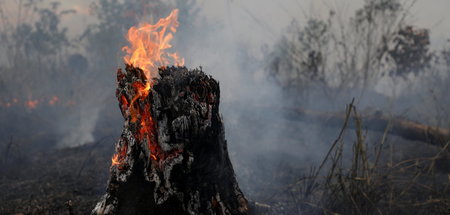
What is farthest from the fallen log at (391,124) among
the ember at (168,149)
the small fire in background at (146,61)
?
the small fire in background at (146,61)

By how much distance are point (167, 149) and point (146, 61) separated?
2.76ft

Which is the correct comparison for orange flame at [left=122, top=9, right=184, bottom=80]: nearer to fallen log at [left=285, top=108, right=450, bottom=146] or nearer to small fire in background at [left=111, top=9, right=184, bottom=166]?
small fire in background at [left=111, top=9, right=184, bottom=166]

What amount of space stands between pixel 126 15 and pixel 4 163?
1187 cm

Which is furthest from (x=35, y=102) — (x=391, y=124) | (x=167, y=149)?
(x=167, y=149)

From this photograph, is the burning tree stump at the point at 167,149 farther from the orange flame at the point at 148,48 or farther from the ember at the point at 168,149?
the orange flame at the point at 148,48

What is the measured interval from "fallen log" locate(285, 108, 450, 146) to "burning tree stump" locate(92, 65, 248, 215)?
3379mm

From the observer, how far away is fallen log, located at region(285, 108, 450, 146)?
5840 millimetres

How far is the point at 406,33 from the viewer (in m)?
8.83

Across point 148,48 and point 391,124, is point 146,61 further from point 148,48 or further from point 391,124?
point 391,124

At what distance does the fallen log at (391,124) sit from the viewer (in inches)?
230

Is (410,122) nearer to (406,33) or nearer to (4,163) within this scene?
(406,33)

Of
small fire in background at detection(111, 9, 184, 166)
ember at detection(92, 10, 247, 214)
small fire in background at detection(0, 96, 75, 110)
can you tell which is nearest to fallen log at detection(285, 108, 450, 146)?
ember at detection(92, 10, 247, 214)

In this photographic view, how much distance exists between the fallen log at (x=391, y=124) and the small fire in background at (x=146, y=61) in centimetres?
347

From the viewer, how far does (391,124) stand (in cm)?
607
